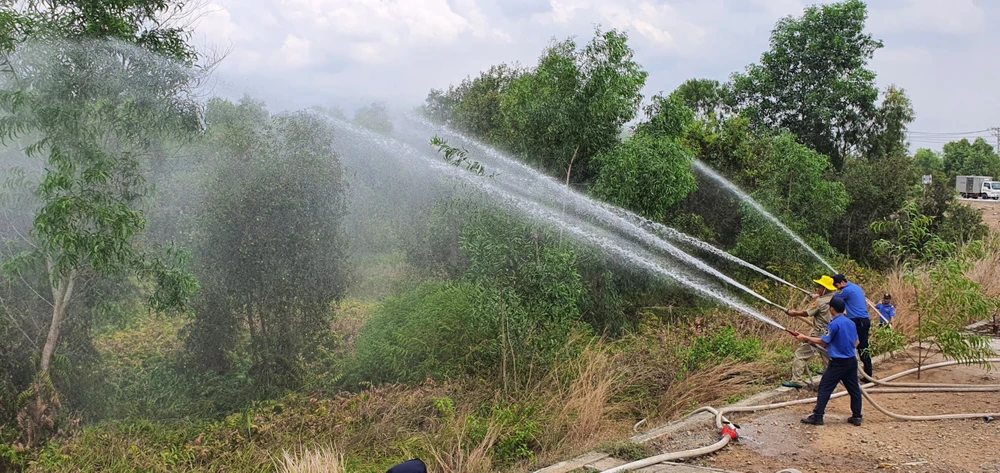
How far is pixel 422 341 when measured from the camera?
10375mm

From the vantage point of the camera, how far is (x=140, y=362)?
10906 millimetres

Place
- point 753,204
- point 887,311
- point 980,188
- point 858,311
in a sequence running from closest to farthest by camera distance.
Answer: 1. point 858,311
2. point 887,311
3. point 753,204
4. point 980,188

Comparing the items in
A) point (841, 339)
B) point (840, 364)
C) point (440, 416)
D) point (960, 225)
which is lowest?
point (440, 416)

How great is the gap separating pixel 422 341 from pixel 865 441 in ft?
17.7

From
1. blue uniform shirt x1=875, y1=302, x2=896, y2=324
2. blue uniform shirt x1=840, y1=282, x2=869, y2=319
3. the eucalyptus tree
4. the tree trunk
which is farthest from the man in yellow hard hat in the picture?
the tree trunk

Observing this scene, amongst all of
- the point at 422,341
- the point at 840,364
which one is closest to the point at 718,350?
the point at 840,364

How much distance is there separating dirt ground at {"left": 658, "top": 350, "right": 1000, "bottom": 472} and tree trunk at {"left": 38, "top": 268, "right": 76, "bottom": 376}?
6.76 metres

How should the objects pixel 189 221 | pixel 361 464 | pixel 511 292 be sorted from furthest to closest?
1. pixel 189 221
2. pixel 511 292
3. pixel 361 464

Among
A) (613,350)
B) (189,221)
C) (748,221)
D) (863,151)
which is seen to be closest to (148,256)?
(189,221)

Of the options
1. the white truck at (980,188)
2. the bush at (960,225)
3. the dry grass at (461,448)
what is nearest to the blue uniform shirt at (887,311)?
the dry grass at (461,448)

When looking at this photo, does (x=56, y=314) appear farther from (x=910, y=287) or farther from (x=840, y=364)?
(x=910, y=287)

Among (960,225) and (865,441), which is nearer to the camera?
(865,441)

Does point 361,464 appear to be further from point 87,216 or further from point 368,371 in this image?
point 87,216

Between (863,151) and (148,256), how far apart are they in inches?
1018
